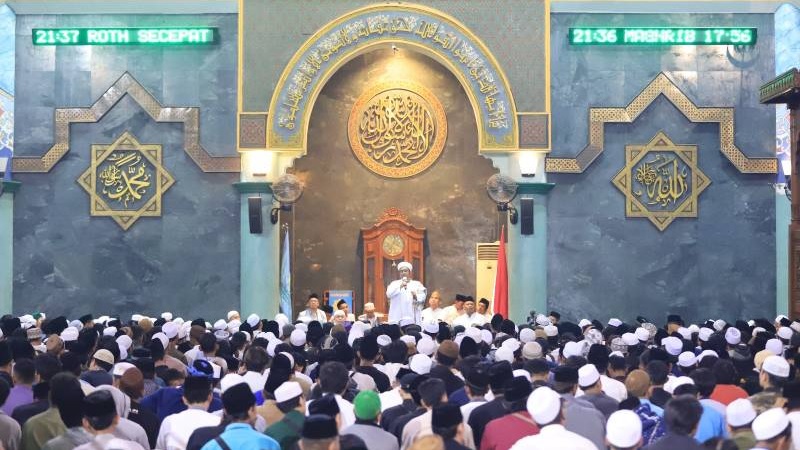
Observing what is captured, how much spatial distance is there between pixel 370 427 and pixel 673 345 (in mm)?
4834

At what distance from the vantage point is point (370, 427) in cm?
598

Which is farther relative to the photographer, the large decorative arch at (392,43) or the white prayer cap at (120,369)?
the large decorative arch at (392,43)

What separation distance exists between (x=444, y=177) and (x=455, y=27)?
9.48 feet

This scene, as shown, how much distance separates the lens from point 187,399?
643cm

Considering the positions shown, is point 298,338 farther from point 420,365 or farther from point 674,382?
point 674,382

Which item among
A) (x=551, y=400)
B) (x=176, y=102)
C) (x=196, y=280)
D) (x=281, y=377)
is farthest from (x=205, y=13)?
(x=551, y=400)

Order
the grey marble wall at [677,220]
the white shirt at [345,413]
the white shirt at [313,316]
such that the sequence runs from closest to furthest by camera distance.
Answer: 1. the white shirt at [345,413]
2. the white shirt at [313,316]
3. the grey marble wall at [677,220]

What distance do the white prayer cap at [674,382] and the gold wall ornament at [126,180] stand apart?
10105mm

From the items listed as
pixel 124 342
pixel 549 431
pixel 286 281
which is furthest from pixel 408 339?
pixel 286 281

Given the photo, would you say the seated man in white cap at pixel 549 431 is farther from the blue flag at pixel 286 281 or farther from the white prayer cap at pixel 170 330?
the blue flag at pixel 286 281

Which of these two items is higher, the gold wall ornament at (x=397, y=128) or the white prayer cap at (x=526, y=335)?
the gold wall ornament at (x=397, y=128)

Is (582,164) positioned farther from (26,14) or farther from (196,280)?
(26,14)

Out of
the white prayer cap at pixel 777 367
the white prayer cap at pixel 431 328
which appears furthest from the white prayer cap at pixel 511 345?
the white prayer cap at pixel 777 367

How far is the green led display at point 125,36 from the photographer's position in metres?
16.2
